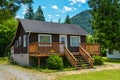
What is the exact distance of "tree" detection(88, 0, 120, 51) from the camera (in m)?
34.9

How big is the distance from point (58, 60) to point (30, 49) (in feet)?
14.9

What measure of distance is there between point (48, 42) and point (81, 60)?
5059 millimetres

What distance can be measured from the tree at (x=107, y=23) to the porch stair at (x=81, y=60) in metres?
11.8

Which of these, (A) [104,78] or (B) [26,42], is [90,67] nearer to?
(A) [104,78]

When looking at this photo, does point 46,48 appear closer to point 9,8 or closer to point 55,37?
point 55,37

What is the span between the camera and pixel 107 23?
1380 inches

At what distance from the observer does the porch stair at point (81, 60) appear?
21.9 metres

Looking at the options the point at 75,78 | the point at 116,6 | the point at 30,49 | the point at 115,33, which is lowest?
the point at 75,78

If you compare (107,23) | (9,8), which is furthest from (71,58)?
(107,23)

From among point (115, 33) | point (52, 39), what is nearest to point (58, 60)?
point (52, 39)

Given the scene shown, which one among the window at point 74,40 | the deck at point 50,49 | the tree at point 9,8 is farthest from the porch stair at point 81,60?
the tree at point 9,8

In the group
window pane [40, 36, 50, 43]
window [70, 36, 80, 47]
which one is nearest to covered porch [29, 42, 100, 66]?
window pane [40, 36, 50, 43]

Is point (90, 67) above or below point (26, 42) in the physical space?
below

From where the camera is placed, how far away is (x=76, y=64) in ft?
71.6
